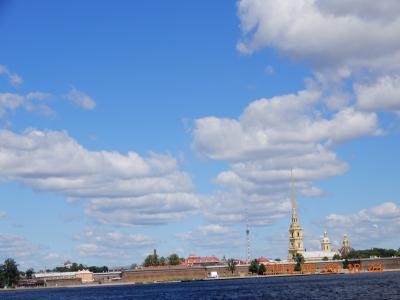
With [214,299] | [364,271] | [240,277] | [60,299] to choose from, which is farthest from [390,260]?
[214,299]

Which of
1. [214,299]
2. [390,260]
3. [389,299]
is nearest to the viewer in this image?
[389,299]

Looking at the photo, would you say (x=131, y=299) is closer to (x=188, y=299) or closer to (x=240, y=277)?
(x=188, y=299)

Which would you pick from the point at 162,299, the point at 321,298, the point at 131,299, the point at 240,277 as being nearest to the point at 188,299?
the point at 162,299

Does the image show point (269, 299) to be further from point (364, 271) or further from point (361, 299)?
point (364, 271)

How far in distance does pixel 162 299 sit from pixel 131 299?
24.9 feet

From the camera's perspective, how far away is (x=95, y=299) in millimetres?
105938

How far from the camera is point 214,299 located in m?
81.7

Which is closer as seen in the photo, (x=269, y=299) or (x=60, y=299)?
(x=269, y=299)

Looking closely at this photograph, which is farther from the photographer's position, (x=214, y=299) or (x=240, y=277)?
(x=240, y=277)

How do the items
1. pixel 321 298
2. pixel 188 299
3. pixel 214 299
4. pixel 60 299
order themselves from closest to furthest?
pixel 321 298 < pixel 214 299 < pixel 188 299 < pixel 60 299

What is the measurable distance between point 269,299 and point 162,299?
23.1 metres

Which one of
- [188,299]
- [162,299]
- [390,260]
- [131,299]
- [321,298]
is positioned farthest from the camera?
[390,260]

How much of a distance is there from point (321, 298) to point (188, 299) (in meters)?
21.8

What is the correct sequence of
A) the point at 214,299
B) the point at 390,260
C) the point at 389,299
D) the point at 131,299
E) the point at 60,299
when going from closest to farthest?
the point at 389,299 → the point at 214,299 → the point at 131,299 → the point at 60,299 → the point at 390,260
